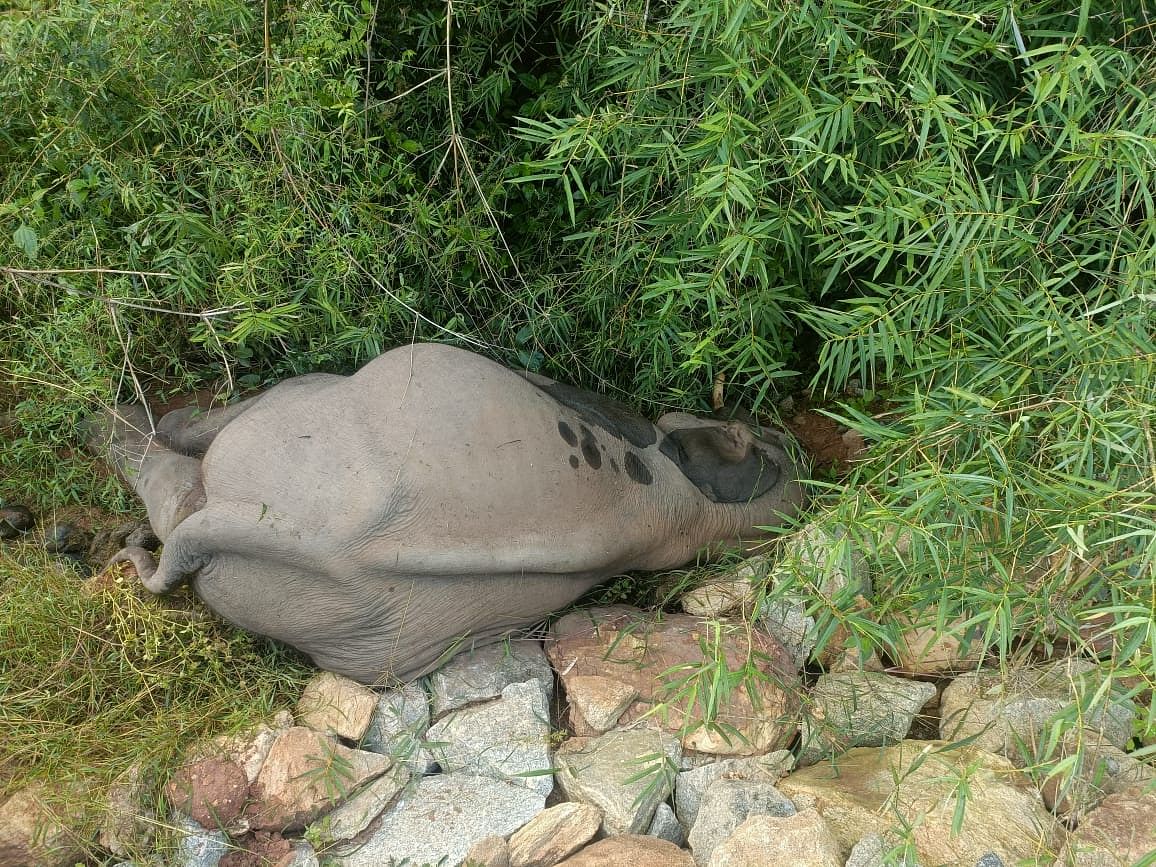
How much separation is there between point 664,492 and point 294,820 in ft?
4.51

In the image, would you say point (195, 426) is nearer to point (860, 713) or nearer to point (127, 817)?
point (127, 817)

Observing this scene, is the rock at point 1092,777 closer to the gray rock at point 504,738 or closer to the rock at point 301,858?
the gray rock at point 504,738

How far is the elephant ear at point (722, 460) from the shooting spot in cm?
314

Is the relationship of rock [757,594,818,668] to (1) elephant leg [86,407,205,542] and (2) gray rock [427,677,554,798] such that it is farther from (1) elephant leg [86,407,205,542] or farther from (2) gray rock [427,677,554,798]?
(1) elephant leg [86,407,205,542]

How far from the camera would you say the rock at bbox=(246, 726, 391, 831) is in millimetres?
2303

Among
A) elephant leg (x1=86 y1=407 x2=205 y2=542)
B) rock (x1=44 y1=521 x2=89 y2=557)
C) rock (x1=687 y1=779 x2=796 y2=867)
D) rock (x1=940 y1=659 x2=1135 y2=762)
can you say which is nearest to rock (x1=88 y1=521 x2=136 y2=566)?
rock (x1=44 y1=521 x2=89 y2=557)

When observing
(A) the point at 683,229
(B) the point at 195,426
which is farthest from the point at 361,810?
(A) the point at 683,229

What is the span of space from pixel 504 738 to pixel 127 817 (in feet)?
2.98

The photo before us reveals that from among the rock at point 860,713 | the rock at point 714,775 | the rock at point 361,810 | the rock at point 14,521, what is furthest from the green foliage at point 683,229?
the rock at point 361,810

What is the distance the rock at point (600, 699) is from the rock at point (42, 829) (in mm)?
1210

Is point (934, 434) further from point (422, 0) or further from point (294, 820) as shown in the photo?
point (422, 0)

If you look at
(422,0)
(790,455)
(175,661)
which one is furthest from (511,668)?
(422,0)

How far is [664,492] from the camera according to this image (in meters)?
2.98

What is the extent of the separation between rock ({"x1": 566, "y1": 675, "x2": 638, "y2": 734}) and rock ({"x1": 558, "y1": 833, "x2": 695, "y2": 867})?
35 cm
